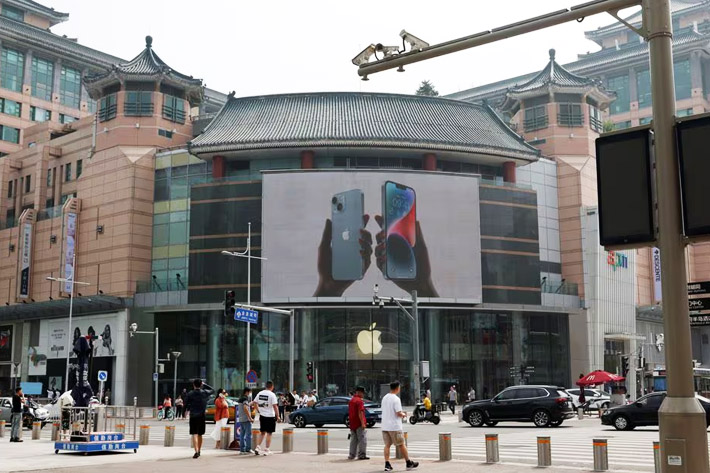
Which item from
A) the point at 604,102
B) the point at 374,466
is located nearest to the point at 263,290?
the point at 604,102

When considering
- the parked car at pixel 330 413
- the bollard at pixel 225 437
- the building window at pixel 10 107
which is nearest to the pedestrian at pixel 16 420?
the bollard at pixel 225 437

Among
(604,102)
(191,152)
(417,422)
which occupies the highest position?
(604,102)

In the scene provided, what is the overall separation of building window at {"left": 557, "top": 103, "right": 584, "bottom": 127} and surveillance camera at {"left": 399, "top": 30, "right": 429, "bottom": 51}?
2534 inches

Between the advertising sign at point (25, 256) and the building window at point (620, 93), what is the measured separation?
73199 mm

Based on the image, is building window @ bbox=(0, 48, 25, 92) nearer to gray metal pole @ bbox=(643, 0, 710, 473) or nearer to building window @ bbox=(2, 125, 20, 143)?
building window @ bbox=(2, 125, 20, 143)

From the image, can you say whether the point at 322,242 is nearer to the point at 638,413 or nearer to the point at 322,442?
the point at 638,413

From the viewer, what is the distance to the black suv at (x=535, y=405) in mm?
31938

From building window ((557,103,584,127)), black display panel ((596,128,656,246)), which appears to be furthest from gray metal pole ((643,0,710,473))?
building window ((557,103,584,127))

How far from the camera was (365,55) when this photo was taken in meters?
9.34

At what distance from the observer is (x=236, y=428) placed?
71.2 ft

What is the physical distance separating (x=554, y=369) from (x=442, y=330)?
34.1ft

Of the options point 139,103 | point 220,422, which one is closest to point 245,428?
point 220,422

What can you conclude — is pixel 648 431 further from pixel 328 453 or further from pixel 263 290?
pixel 263 290

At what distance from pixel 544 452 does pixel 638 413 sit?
526 inches
